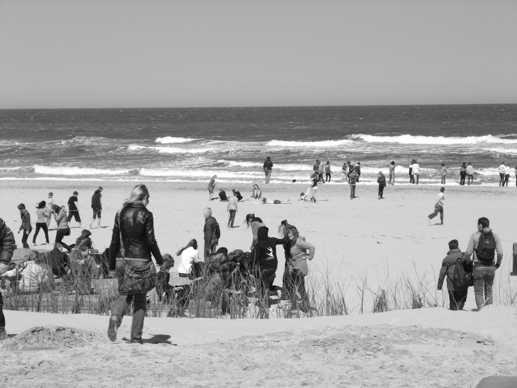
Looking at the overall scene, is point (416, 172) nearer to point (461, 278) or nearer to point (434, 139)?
point (461, 278)

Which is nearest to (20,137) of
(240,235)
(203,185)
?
(203,185)

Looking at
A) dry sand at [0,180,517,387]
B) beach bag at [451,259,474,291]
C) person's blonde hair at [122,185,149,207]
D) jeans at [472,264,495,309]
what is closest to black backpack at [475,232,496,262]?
jeans at [472,264,495,309]

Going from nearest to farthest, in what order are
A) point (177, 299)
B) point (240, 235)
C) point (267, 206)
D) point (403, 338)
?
point (403, 338)
point (177, 299)
point (240, 235)
point (267, 206)

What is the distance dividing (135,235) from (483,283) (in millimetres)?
4586

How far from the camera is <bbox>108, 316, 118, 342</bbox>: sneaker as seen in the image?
20.5 feet

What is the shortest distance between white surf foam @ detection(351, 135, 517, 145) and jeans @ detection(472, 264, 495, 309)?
51.5 metres

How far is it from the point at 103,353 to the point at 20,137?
2764 inches

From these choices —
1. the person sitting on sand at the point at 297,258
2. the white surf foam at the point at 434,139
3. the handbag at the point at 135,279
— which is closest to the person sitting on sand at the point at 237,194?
the person sitting on sand at the point at 297,258

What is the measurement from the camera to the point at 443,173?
3241 cm

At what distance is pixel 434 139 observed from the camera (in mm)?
62250

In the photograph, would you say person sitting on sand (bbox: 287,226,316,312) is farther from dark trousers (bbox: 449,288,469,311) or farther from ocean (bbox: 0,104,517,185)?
ocean (bbox: 0,104,517,185)

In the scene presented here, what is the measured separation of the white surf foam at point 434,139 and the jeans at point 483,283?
169 ft

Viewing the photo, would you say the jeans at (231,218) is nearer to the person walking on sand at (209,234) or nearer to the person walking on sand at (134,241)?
the person walking on sand at (209,234)

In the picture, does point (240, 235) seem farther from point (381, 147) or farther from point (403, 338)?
point (381, 147)
